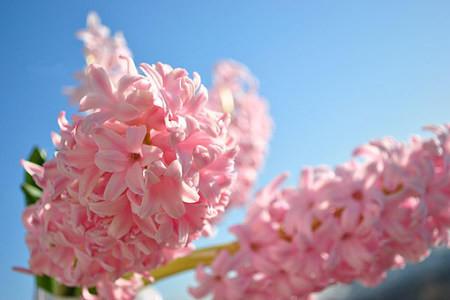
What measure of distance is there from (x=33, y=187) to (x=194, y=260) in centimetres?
16

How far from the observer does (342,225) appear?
0.38m

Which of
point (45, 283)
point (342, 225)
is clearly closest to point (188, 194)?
point (342, 225)

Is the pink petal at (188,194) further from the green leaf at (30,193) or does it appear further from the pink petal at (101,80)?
the green leaf at (30,193)

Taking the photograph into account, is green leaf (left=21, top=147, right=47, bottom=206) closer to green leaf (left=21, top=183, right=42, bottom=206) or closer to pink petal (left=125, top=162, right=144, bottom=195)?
green leaf (left=21, top=183, right=42, bottom=206)

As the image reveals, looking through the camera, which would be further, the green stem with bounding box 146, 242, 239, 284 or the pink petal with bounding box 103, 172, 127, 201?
the green stem with bounding box 146, 242, 239, 284

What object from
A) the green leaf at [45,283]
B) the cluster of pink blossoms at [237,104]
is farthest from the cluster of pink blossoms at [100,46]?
the green leaf at [45,283]

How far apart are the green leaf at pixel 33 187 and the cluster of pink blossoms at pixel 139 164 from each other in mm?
172

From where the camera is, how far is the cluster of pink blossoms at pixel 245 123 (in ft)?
2.46

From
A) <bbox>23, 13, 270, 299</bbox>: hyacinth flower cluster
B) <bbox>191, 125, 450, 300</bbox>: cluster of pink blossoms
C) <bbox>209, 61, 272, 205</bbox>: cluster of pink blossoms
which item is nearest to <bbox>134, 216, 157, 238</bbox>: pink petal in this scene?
<bbox>23, 13, 270, 299</bbox>: hyacinth flower cluster

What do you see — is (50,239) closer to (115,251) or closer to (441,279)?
(115,251)

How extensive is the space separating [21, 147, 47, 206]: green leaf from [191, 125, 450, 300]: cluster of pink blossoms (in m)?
0.17

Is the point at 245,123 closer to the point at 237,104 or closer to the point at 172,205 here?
the point at 237,104

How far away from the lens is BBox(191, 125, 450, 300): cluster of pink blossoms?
38cm

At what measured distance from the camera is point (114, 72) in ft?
1.55
